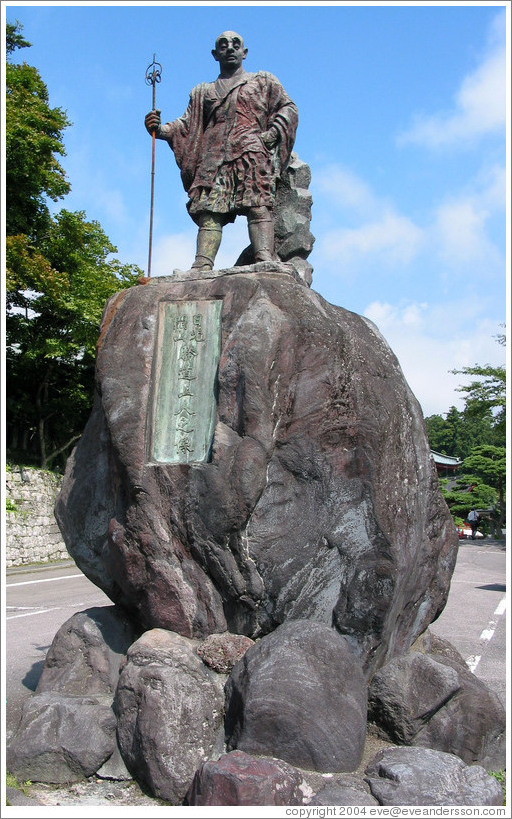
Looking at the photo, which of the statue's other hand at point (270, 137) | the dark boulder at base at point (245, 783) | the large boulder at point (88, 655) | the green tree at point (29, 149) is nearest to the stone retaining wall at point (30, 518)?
the green tree at point (29, 149)

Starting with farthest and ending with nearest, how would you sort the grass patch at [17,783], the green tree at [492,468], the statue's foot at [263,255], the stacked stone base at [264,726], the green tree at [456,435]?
1. the green tree at [456,435]
2. the green tree at [492,468]
3. the statue's foot at [263,255]
4. the grass patch at [17,783]
5. the stacked stone base at [264,726]

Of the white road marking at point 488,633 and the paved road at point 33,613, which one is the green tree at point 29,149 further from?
the white road marking at point 488,633

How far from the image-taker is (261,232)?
5715 millimetres

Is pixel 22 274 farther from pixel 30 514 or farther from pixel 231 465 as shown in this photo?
pixel 231 465

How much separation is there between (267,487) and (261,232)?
2.19 metres

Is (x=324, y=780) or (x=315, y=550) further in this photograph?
(x=315, y=550)

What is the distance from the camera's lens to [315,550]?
459cm

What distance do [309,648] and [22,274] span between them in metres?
16.3

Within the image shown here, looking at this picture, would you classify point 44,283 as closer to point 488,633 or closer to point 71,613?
point 71,613

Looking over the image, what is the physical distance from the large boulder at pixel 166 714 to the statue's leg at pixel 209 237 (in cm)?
302

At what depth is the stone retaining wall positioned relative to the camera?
57.5 feet

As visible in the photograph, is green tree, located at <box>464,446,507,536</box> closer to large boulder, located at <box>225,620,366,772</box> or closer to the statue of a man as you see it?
the statue of a man

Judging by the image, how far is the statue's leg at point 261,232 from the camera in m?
5.70

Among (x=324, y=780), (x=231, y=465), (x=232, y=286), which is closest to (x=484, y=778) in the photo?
(x=324, y=780)
